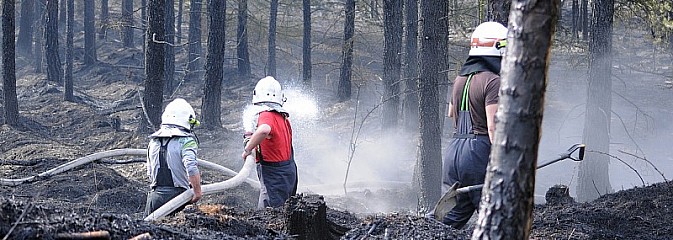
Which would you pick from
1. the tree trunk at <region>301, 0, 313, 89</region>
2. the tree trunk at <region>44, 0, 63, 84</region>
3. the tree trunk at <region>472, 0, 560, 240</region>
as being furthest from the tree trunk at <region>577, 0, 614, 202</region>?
the tree trunk at <region>301, 0, 313, 89</region>

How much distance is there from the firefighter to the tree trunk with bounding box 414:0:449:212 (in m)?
5.93

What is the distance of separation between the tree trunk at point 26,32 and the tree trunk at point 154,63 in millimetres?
28479

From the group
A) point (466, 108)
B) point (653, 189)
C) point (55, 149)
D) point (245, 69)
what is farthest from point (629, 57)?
point (466, 108)

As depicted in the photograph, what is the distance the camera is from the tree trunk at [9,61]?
773 inches

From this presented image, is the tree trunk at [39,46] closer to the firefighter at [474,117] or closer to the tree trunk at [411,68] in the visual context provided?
the tree trunk at [411,68]

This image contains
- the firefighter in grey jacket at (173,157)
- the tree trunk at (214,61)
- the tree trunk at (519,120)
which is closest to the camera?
the tree trunk at (519,120)

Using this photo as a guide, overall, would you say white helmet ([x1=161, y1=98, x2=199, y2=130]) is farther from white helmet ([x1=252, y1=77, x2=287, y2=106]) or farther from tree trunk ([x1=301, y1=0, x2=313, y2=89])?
tree trunk ([x1=301, y1=0, x2=313, y2=89])

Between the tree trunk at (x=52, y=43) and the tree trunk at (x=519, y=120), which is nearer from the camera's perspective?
the tree trunk at (x=519, y=120)

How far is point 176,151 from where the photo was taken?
794 centimetres

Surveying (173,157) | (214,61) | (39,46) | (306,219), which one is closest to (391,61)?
(214,61)

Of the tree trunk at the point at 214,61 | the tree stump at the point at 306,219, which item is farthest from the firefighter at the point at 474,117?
the tree trunk at the point at 214,61

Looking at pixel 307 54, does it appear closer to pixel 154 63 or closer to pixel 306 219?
pixel 154 63

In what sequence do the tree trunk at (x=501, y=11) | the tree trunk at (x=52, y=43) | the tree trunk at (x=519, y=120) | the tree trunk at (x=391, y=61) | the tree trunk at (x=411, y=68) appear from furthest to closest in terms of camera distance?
the tree trunk at (x=52, y=43), the tree trunk at (x=391, y=61), the tree trunk at (x=411, y=68), the tree trunk at (x=501, y=11), the tree trunk at (x=519, y=120)

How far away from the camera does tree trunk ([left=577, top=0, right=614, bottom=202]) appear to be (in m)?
15.7
